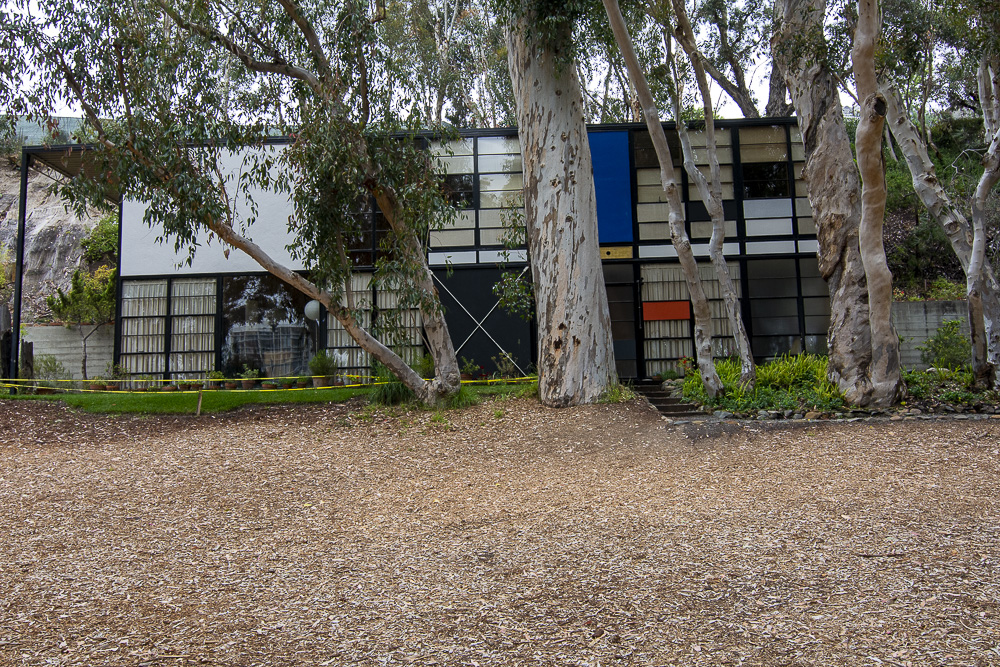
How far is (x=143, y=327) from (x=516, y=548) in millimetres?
10214

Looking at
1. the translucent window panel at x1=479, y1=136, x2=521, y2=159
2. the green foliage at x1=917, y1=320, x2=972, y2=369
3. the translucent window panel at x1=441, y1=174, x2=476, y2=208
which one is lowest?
the green foliage at x1=917, y1=320, x2=972, y2=369

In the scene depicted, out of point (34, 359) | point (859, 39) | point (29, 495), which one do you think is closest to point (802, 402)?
point (859, 39)

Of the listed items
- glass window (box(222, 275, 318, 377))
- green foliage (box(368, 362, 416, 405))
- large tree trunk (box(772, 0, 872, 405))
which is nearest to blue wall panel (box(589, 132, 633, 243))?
large tree trunk (box(772, 0, 872, 405))

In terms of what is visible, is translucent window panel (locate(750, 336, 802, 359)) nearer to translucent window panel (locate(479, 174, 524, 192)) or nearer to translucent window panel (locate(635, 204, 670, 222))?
translucent window panel (locate(635, 204, 670, 222))

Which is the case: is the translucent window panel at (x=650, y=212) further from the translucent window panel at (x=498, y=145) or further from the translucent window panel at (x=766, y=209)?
the translucent window panel at (x=498, y=145)

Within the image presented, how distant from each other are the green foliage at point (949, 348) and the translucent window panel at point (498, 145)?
7900 millimetres

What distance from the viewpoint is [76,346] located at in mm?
13258

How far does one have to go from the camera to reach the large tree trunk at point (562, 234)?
28.1 feet

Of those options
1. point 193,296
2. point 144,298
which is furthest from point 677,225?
point 144,298

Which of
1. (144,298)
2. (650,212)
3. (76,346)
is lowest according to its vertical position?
(76,346)

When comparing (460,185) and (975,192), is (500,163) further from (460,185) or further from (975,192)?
(975,192)

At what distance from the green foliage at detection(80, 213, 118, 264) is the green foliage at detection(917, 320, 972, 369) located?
1953cm

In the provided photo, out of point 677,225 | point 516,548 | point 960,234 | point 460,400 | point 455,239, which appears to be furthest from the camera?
point 455,239

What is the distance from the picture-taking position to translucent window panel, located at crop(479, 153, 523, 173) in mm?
11812
